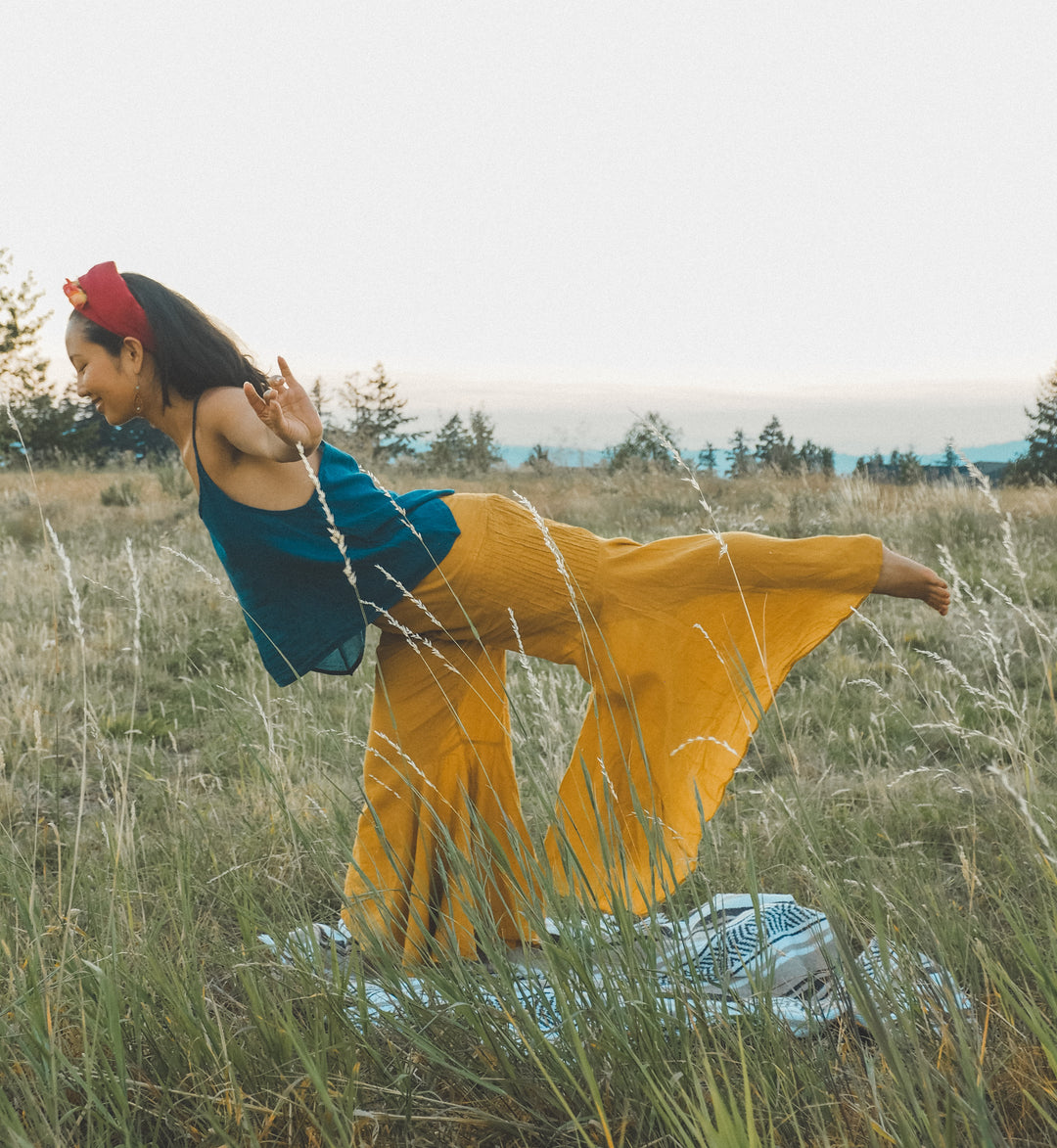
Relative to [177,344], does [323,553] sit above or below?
below

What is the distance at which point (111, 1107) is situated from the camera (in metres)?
1.45

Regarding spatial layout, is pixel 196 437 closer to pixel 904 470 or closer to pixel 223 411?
pixel 223 411

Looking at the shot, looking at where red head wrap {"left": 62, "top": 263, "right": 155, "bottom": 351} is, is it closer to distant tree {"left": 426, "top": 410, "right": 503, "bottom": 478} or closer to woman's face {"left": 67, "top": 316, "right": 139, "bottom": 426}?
woman's face {"left": 67, "top": 316, "right": 139, "bottom": 426}

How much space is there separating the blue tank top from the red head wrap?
0.91 ft

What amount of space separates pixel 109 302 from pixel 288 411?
0.62 metres

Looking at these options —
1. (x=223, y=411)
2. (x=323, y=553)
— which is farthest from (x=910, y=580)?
(x=223, y=411)

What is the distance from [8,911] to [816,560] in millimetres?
2157

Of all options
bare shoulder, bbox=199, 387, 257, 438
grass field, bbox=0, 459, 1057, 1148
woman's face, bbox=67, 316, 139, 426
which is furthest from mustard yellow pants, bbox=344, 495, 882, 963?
woman's face, bbox=67, 316, 139, 426

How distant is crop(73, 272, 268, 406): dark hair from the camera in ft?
7.56

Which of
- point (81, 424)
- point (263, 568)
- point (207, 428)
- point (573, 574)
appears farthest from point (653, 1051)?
point (81, 424)

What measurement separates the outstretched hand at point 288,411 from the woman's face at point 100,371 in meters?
0.44

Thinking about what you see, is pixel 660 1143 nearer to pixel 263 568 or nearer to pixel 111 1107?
pixel 111 1107

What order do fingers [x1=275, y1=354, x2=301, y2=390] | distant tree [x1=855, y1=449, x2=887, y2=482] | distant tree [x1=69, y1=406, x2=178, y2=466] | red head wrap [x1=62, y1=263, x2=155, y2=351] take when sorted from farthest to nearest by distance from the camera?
distant tree [x1=69, y1=406, x2=178, y2=466] → distant tree [x1=855, y1=449, x2=887, y2=482] → red head wrap [x1=62, y1=263, x2=155, y2=351] → fingers [x1=275, y1=354, x2=301, y2=390]

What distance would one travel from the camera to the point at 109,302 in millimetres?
2277
